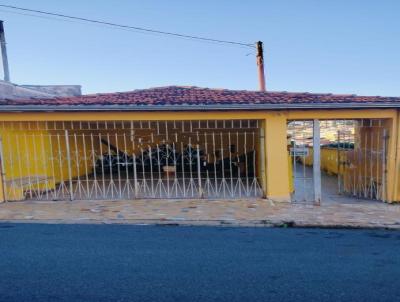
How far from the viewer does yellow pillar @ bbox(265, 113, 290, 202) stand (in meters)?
7.47

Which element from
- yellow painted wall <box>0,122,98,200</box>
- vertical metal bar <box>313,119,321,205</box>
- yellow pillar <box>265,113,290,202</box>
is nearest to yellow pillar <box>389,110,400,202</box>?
vertical metal bar <box>313,119,321,205</box>

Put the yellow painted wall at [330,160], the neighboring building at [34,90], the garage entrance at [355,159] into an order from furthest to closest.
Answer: the yellow painted wall at [330,160], the neighboring building at [34,90], the garage entrance at [355,159]

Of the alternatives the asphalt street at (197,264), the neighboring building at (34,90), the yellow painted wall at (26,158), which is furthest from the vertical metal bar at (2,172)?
the neighboring building at (34,90)

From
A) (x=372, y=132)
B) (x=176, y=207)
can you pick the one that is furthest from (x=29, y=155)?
(x=372, y=132)

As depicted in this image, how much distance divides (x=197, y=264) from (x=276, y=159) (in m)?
4.57

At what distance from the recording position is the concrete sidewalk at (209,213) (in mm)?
5922

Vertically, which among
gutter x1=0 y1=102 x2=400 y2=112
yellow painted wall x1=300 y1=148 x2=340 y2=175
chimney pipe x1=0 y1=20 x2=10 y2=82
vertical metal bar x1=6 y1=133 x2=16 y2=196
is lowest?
yellow painted wall x1=300 y1=148 x2=340 y2=175

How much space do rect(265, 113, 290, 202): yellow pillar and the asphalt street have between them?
7.25ft

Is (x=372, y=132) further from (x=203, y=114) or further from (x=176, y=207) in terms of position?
(x=176, y=207)

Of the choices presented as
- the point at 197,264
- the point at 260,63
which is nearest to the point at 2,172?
the point at 197,264

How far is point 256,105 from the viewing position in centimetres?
712

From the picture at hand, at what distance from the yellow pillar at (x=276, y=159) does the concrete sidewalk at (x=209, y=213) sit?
378mm

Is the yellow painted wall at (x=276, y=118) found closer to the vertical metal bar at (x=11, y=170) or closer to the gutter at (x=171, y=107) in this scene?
the gutter at (x=171, y=107)

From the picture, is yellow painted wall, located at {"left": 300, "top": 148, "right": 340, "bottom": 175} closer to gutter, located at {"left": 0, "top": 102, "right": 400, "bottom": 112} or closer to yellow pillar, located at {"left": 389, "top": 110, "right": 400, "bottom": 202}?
yellow pillar, located at {"left": 389, "top": 110, "right": 400, "bottom": 202}
